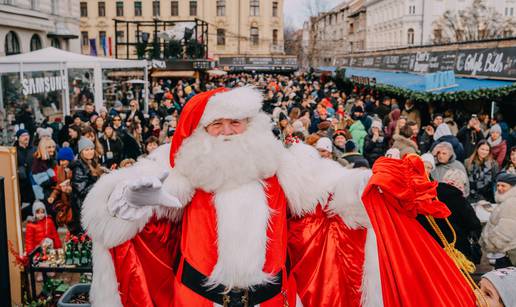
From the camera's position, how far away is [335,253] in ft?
9.39

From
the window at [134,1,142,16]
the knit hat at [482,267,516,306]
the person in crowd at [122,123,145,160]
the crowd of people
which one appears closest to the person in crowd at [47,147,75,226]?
the crowd of people

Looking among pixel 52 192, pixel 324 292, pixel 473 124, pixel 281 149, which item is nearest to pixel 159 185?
pixel 281 149

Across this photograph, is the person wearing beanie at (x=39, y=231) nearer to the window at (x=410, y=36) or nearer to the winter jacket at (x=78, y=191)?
the winter jacket at (x=78, y=191)

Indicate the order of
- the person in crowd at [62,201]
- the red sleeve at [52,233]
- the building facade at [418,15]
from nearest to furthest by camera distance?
the red sleeve at [52,233] → the person in crowd at [62,201] → the building facade at [418,15]

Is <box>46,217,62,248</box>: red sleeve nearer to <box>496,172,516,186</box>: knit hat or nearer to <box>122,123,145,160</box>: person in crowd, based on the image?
<box>122,123,145,160</box>: person in crowd

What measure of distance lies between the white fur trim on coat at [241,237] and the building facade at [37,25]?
26138 mm

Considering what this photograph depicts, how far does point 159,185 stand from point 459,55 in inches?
502

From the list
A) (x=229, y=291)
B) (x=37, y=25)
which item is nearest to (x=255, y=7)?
(x=37, y=25)

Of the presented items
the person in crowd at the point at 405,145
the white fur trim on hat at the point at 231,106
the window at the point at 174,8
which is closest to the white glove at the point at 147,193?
the white fur trim on hat at the point at 231,106

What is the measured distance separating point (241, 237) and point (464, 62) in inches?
470

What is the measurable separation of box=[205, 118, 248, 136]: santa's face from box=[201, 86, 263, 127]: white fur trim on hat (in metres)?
0.04

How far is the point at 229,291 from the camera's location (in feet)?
8.39

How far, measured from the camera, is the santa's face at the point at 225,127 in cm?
279

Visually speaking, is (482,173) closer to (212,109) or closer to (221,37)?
(212,109)
